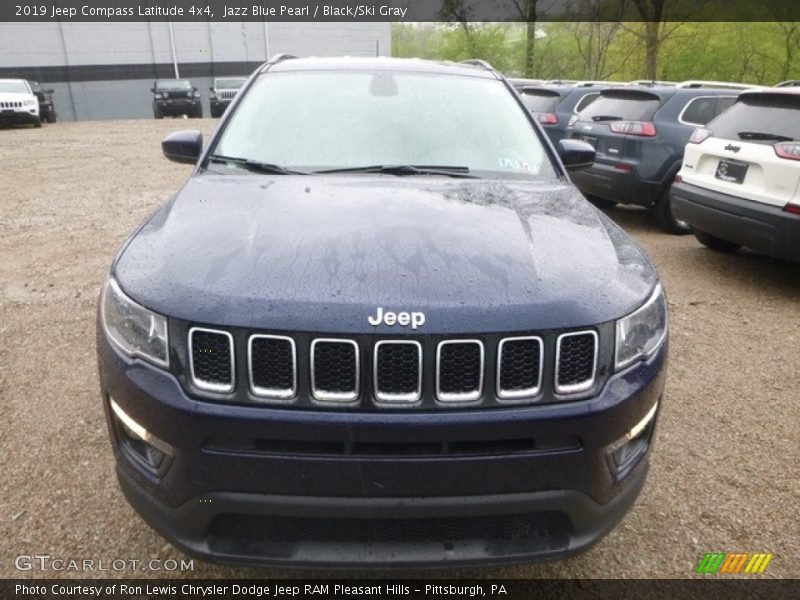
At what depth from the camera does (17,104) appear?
2055 centimetres

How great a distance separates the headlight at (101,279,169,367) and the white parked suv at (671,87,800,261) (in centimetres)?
464

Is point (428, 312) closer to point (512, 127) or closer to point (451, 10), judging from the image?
point (512, 127)

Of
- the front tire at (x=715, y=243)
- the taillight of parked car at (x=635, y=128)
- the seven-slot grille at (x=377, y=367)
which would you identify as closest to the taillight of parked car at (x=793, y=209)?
the front tire at (x=715, y=243)

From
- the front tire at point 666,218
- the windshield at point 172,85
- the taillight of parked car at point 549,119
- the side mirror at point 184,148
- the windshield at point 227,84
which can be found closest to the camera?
the side mirror at point 184,148

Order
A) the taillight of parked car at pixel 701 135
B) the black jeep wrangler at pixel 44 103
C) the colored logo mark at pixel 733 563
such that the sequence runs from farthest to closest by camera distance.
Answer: the black jeep wrangler at pixel 44 103 < the taillight of parked car at pixel 701 135 < the colored logo mark at pixel 733 563

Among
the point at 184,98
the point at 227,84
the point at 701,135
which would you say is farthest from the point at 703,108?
the point at 184,98

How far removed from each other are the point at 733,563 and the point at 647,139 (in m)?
5.58

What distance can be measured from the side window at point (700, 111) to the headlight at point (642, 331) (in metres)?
5.93

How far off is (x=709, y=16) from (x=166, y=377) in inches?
1211

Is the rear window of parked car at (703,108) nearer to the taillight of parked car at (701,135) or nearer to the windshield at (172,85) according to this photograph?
the taillight of parked car at (701,135)

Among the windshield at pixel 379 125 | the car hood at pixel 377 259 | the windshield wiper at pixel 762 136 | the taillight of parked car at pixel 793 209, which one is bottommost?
the taillight of parked car at pixel 793 209

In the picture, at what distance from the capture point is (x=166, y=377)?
1734mm

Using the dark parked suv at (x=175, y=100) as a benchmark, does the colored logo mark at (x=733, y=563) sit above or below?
above

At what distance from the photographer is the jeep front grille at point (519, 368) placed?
1683 millimetres
